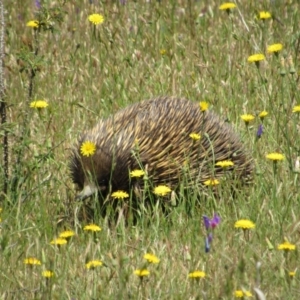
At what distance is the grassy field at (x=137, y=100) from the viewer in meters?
3.94

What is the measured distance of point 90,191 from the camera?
4996 millimetres

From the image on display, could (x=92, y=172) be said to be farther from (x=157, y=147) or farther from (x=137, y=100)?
(x=137, y=100)

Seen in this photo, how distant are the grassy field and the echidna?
16cm

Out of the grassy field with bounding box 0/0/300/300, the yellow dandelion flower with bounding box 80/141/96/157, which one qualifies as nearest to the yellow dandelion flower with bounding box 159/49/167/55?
the grassy field with bounding box 0/0/300/300

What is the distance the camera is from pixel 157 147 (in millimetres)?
5430

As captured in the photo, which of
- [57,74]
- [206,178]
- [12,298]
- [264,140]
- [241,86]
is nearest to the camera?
[12,298]

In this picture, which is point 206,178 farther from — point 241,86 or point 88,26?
point 88,26

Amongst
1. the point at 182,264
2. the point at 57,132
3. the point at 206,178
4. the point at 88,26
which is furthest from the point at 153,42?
the point at 182,264

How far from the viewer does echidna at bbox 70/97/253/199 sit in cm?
517

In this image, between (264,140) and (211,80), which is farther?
(211,80)

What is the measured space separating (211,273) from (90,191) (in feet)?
3.85

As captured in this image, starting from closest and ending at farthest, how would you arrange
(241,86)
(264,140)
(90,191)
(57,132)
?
(90,191)
(264,140)
(57,132)
(241,86)

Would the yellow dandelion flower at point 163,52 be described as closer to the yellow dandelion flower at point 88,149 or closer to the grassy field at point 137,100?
the grassy field at point 137,100

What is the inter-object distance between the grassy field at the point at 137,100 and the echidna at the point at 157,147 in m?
0.16
